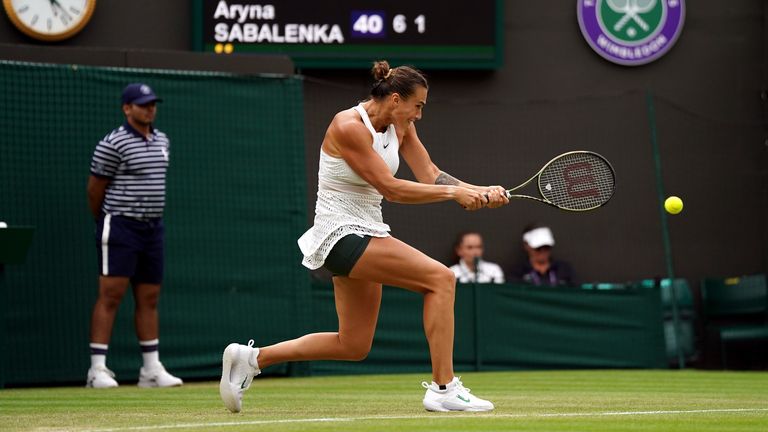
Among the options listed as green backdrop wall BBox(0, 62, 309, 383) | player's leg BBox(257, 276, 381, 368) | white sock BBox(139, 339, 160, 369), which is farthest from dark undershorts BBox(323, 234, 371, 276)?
green backdrop wall BBox(0, 62, 309, 383)

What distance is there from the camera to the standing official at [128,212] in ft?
32.0

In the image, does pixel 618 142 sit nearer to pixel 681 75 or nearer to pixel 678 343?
pixel 681 75

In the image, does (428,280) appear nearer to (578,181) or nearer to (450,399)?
(450,399)

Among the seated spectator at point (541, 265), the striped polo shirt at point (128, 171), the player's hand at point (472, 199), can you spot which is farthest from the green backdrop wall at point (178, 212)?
the player's hand at point (472, 199)

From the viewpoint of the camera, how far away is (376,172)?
6.71m

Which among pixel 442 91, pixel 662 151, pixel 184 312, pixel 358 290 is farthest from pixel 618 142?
pixel 358 290

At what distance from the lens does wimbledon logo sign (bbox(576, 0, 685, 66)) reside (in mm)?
13453

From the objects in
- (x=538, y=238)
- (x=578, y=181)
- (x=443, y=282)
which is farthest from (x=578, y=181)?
(x=538, y=238)

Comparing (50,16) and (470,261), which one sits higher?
(50,16)

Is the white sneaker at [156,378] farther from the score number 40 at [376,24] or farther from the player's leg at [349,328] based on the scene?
the score number 40 at [376,24]

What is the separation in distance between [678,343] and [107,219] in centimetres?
555

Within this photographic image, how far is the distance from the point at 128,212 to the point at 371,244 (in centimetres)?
347

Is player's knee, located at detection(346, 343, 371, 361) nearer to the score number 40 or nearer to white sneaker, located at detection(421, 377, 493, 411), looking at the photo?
white sneaker, located at detection(421, 377, 493, 411)

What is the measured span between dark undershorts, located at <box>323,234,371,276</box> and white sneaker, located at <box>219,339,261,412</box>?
64cm
